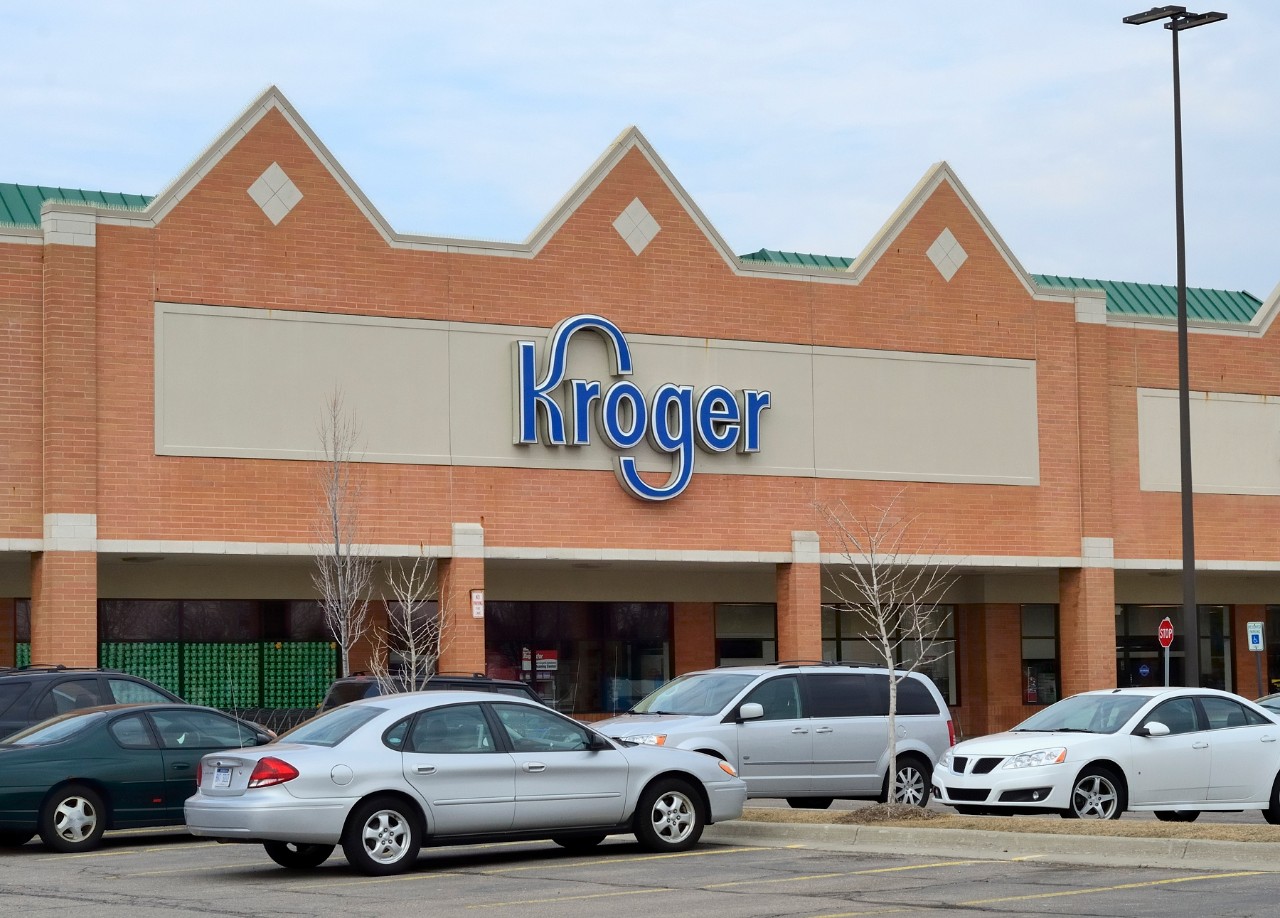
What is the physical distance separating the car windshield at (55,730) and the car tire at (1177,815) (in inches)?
410

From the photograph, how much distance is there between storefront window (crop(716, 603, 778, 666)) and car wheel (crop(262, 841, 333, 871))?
2281cm

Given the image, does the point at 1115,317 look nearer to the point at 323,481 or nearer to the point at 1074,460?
the point at 1074,460

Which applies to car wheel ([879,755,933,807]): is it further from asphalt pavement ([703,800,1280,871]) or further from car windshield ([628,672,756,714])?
asphalt pavement ([703,800,1280,871])

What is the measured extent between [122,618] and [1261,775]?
2070 cm

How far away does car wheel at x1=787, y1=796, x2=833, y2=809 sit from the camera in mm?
21547

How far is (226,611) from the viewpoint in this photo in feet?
111

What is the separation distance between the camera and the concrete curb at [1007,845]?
47.6 ft

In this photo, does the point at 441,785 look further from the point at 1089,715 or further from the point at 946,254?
the point at 946,254

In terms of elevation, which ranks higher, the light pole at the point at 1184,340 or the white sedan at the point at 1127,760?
the light pole at the point at 1184,340

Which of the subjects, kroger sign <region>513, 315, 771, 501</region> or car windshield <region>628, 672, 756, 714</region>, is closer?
car windshield <region>628, 672, 756, 714</region>

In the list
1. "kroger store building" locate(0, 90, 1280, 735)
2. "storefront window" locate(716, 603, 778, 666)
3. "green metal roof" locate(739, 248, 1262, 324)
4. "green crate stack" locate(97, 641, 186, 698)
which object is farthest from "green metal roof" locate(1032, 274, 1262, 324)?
"green crate stack" locate(97, 641, 186, 698)

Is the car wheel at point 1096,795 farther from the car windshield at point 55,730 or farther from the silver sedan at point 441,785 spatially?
the car windshield at point 55,730

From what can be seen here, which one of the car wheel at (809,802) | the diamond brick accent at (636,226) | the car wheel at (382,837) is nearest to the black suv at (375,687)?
the car wheel at (809,802)

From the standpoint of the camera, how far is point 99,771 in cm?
1762
